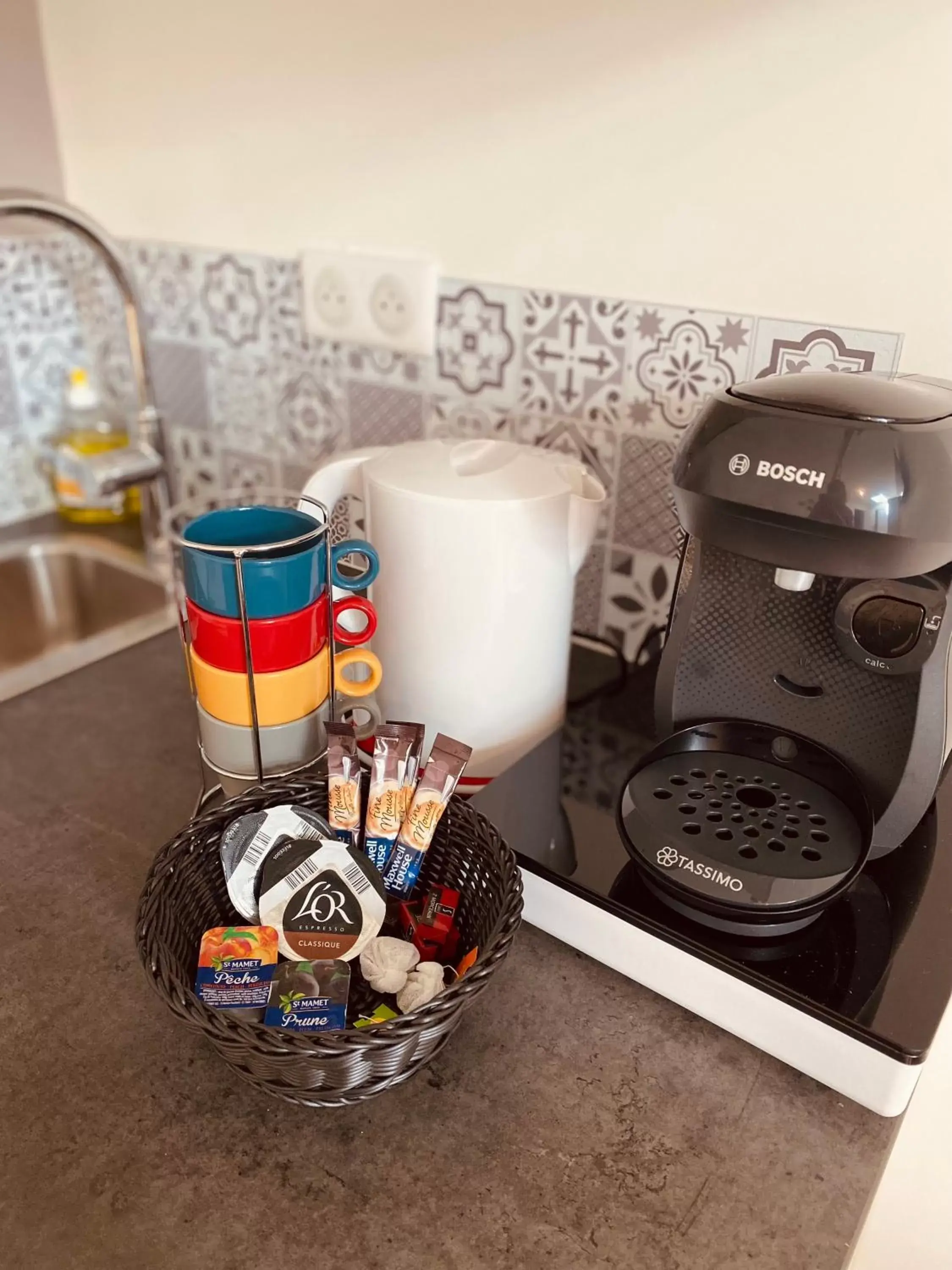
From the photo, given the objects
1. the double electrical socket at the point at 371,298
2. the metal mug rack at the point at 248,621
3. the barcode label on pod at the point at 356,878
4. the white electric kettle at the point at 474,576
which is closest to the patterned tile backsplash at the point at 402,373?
the double electrical socket at the point at 371,298

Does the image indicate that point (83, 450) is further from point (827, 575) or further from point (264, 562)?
point (827, 575)

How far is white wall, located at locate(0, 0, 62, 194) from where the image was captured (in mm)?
1071

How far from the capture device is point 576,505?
683 mm

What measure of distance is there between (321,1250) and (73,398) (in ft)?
3.27

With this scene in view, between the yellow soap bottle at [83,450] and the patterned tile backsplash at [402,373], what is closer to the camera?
the patterned tile backsplash at [402,373]

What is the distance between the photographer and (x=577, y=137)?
78cm

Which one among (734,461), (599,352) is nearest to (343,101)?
(599,352)

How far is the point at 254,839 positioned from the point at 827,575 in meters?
0.37

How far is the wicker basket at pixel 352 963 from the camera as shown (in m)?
0.46

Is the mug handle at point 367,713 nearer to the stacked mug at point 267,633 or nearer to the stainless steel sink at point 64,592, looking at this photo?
the stacked mug at point 267,633

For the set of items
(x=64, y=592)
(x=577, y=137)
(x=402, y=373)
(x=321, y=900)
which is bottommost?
(x=64, y=592)

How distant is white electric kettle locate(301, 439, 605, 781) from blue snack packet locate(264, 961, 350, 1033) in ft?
0.68

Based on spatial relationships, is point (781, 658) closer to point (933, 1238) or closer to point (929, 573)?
point (929, 573)

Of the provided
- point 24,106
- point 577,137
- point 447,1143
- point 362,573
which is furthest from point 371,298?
point 447,1143
